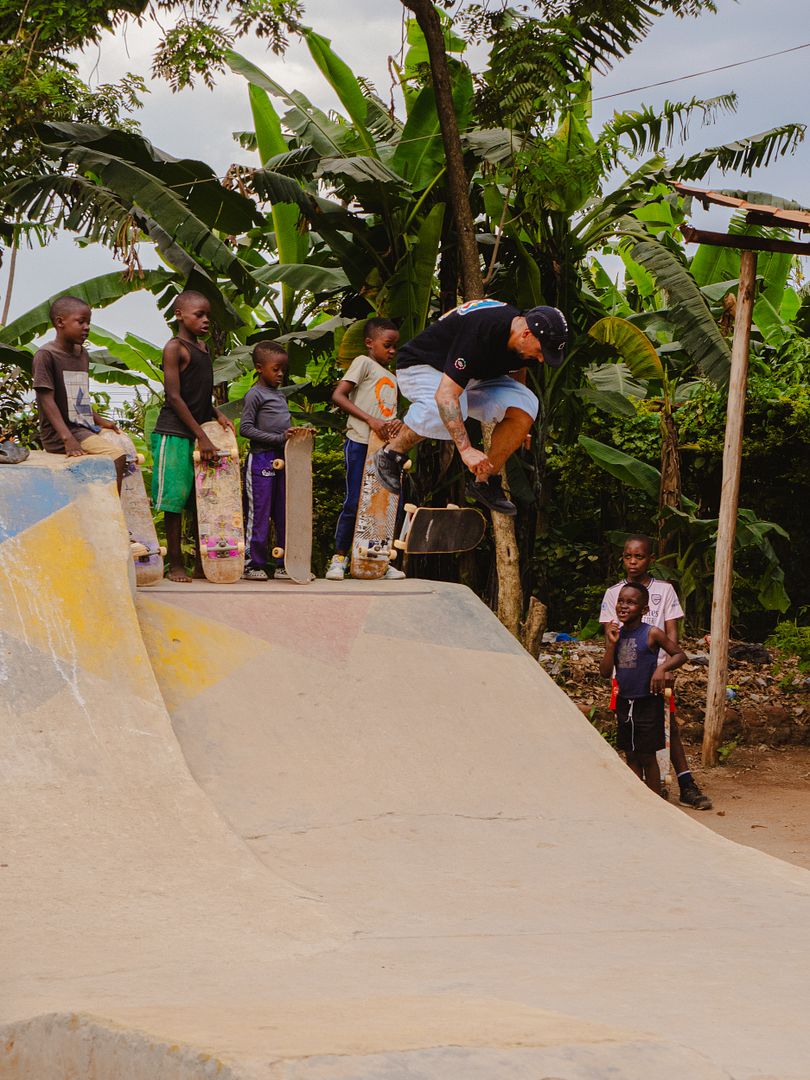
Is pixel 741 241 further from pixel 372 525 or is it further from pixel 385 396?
pixel 372 525

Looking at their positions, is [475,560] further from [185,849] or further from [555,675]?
[185,849]

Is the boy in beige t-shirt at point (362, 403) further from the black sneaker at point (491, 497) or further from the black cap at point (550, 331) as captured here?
the black cap at point (550, 331)

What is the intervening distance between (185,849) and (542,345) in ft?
9.73

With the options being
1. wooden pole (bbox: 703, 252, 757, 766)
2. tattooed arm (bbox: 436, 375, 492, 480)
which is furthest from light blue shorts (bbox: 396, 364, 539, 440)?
wooden pole (bbox: 703, 252, 757, 766)

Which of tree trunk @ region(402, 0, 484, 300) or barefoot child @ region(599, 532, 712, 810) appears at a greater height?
tree trunk @ region(402, 0, 484, 300)

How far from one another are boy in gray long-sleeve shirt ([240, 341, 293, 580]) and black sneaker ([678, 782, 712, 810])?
9.46 ft

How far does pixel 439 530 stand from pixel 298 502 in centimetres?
92

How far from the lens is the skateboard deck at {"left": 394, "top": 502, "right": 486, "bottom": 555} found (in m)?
6.70

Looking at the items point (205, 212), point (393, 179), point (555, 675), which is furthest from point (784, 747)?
point (205, 212)

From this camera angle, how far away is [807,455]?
1125cm

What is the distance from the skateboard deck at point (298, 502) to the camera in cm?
641

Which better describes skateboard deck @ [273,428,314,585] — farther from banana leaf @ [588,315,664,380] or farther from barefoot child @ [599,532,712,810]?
banana leaf @ [588,315,664,380]

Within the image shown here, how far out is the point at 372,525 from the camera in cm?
693

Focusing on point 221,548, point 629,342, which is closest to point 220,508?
point 221,548
